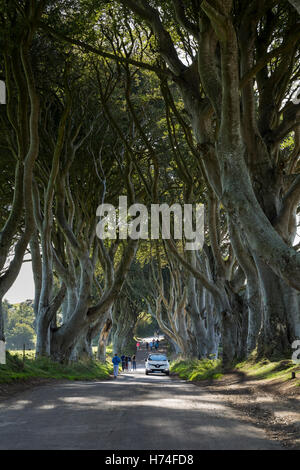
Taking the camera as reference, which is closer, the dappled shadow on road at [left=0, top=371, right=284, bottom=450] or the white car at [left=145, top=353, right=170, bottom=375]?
the dappled shadow on road at [left=0, top=371, right=284, bottom=450]

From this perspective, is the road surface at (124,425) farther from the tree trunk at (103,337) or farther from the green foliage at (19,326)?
the green foliage at (19,326)

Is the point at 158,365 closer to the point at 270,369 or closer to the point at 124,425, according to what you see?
the point at 270,369

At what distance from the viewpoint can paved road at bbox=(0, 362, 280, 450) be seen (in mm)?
5391

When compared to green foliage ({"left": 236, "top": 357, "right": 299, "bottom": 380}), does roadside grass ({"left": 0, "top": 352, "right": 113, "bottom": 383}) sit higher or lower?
lower

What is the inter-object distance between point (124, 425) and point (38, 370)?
9.62m

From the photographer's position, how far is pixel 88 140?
69.9 feet

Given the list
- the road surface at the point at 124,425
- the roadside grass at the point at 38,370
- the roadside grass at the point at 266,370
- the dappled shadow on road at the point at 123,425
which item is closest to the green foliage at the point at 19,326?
the roadside grass at the point at 38,370

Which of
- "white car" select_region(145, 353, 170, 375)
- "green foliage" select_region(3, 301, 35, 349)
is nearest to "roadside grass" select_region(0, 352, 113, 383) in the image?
"white car" select_region(145, 353, 170, 375)

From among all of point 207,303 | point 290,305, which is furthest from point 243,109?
point 207,303

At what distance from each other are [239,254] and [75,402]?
7.95 metres

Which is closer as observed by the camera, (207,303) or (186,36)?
(186,36)

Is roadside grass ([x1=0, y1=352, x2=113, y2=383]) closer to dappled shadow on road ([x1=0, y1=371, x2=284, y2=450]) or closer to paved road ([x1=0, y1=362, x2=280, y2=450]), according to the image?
paved road ([x1=0, y1=362, x2=280, y2=450])

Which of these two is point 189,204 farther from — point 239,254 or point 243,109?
point 243,109

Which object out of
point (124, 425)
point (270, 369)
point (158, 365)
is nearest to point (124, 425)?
point (124, 425)
